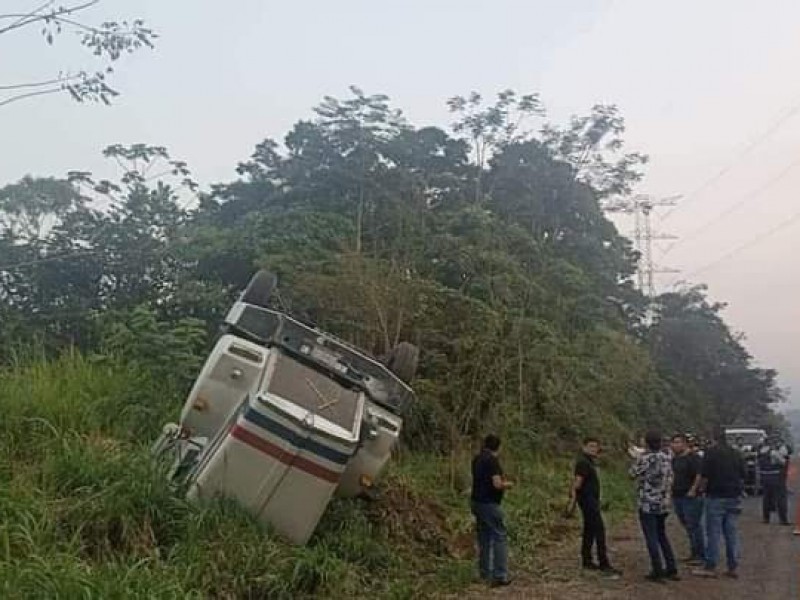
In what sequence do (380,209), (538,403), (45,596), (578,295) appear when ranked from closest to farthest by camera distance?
(45,596)
(538,403)
(380,209)
(578,295)

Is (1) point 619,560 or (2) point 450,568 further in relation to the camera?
(1) point 619,560

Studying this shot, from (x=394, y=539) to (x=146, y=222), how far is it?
15.6m

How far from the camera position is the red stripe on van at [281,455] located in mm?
8078

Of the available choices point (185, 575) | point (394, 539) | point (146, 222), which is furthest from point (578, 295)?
point (185, 575)

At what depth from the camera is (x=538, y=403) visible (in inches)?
792

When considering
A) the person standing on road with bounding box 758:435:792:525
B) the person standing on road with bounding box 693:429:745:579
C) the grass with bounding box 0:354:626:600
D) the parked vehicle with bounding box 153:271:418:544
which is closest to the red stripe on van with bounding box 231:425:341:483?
the parked vehicle with bounding box 153:271:418:544

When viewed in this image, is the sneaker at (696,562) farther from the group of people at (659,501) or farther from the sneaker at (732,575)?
A: the sneaker at (732,575)

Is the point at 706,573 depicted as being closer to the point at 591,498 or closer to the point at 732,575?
the point at 732,575

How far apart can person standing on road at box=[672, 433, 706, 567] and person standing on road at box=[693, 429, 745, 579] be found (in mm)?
393

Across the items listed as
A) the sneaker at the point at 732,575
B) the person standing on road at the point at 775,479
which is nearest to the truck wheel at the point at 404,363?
the sneaker at the point at 732,575

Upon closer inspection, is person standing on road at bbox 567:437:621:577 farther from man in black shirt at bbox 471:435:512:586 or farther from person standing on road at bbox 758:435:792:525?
person standing on road at bbox 758:435:792:525

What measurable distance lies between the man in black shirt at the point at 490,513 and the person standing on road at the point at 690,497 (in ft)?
8.17

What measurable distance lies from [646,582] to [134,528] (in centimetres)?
536

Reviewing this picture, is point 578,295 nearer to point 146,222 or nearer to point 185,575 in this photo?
point 146,222
